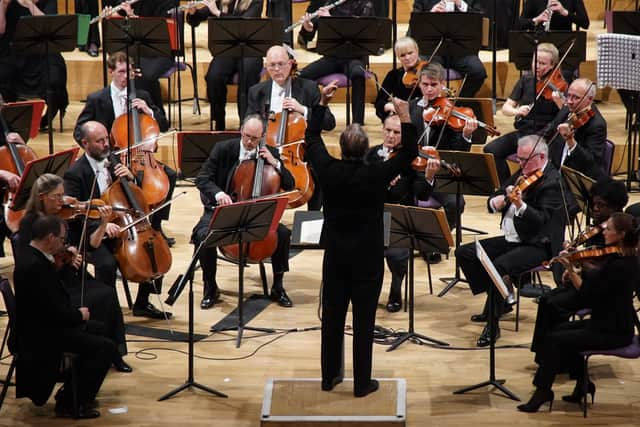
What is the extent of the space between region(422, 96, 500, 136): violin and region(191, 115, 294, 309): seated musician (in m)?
1.05

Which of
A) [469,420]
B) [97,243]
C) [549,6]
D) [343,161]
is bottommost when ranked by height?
[469,420]

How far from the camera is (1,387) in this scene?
518cm

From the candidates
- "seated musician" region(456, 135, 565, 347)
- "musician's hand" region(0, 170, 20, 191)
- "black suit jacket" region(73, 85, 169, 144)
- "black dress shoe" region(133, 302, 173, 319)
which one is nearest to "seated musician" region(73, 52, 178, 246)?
"black suit jacket" region(73, 85, 169, 144)

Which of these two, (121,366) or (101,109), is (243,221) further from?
(101,109)

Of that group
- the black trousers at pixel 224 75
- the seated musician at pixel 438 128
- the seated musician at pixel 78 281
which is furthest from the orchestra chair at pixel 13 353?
the black trousers at pixel 224 75

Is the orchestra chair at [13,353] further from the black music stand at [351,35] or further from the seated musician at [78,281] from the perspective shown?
the black music stand at [351,35]

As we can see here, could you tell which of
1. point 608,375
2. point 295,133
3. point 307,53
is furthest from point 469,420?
point 307,53

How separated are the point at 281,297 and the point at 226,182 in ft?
2.46

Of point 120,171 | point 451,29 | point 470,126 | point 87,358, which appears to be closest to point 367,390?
point 87,358

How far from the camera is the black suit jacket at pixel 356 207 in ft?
15.0

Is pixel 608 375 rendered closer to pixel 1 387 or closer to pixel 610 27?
pixel 1 387

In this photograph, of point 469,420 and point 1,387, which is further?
point 1,387

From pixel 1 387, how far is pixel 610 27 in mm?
5226

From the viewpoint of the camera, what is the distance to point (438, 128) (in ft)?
22.5
